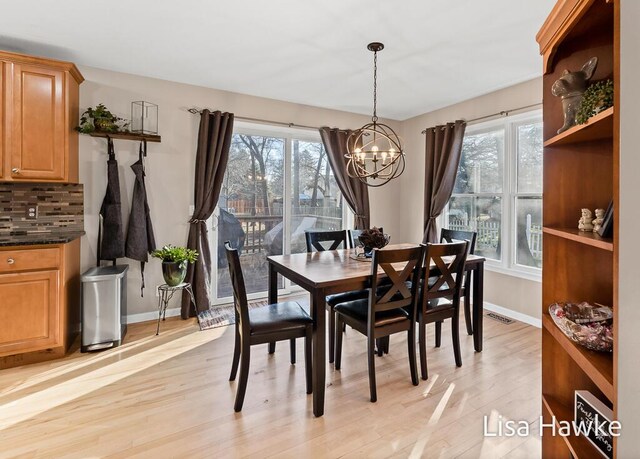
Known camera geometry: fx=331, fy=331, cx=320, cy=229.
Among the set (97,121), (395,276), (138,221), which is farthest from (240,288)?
(97,121)

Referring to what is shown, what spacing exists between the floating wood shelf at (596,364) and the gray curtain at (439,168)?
319 centimetres

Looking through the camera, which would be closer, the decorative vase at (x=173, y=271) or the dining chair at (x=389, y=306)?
the dining chair at (x=389, y=306)

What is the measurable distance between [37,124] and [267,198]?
2302 mm

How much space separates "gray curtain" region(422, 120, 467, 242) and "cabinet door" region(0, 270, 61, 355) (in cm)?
401

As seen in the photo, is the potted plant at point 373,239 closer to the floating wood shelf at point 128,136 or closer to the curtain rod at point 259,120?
the curtain rod at point 259,120

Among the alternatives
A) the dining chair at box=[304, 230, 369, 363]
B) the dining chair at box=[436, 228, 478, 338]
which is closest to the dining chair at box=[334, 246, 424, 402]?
the dining chair at box=[304, 230, 369, 363]

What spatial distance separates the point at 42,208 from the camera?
301 centimetres

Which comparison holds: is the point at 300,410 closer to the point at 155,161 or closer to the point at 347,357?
the point at 347,357

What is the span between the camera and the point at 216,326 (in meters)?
3.40

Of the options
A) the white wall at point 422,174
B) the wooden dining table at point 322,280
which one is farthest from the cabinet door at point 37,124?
the white wall at point 422,174

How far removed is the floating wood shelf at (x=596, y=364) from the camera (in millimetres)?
921

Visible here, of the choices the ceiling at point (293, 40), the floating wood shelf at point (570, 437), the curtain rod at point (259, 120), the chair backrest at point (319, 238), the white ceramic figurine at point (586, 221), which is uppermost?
the ceiling at point (293, 40)

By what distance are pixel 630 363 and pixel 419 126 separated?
175 inches

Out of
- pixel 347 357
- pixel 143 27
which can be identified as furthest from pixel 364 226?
pixel 143 27
